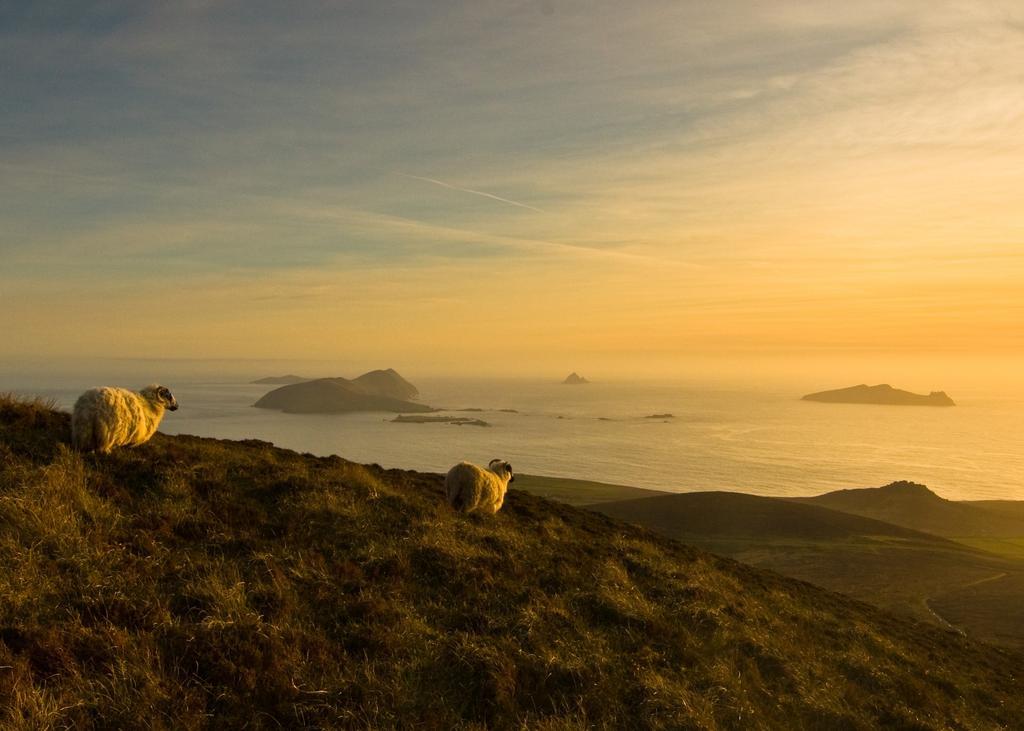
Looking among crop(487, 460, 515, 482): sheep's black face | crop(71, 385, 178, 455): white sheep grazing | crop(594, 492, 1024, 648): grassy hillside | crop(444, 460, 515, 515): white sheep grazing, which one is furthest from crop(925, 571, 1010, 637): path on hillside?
crop(71, 385, 178, 455): white sheep grazing

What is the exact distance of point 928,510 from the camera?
10262 cm

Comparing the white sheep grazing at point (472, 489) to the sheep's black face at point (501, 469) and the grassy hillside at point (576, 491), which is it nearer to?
the sheep's black face at point (501, 469)

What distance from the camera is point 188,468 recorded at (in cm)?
1300

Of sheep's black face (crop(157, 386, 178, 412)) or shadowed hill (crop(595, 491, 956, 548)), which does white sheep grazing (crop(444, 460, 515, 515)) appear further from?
shadowed hill (crop(595, 491, 956, 548))

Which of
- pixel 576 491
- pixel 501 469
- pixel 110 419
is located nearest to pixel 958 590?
pixel 501 469

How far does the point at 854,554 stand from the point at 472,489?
6392 centimetres

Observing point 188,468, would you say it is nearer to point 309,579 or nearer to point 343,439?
point 309,579

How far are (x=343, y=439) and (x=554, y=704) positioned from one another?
188 metres

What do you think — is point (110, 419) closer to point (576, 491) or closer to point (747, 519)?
point (747, 519)

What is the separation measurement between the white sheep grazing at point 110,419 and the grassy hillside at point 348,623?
13.6 inches

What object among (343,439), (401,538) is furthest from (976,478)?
(401,538)

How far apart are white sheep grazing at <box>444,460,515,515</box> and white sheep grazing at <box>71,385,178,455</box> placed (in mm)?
7723

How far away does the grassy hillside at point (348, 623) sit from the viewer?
6.80 meters

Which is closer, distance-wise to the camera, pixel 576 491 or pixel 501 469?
pixel 501 469
